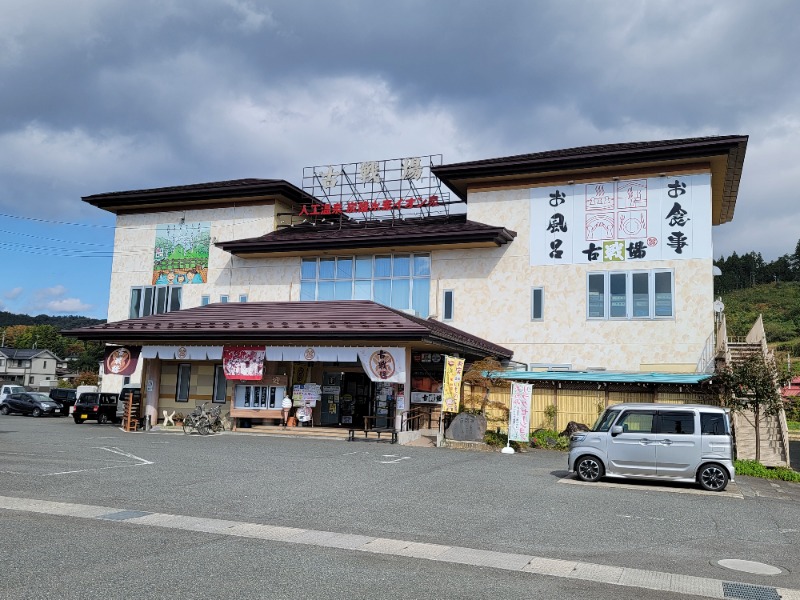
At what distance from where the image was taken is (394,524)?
31.6 feet

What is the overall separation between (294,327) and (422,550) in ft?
49.8

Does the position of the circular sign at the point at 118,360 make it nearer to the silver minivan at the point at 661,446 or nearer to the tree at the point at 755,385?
the silver minivan at the point at 661,446

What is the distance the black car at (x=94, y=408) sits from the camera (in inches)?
1136

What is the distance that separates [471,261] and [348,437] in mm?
9465

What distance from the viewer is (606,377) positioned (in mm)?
22641

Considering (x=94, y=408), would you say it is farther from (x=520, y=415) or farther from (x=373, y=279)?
(x=520, y=415)

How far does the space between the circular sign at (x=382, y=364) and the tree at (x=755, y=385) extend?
982cm

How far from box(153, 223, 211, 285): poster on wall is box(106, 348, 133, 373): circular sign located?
8.08 metres

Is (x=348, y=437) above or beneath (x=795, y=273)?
beneath

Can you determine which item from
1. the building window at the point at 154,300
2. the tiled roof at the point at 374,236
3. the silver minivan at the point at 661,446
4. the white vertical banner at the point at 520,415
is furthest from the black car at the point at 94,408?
the silver minivan at the point at 661,446

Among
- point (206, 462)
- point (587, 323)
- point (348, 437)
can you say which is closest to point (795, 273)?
point (587, 323)

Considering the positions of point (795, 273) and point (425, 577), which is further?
point (795, 273)

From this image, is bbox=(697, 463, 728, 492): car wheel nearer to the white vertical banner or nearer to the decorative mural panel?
the white vertical banner

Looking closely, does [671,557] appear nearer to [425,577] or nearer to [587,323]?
[425,577]
